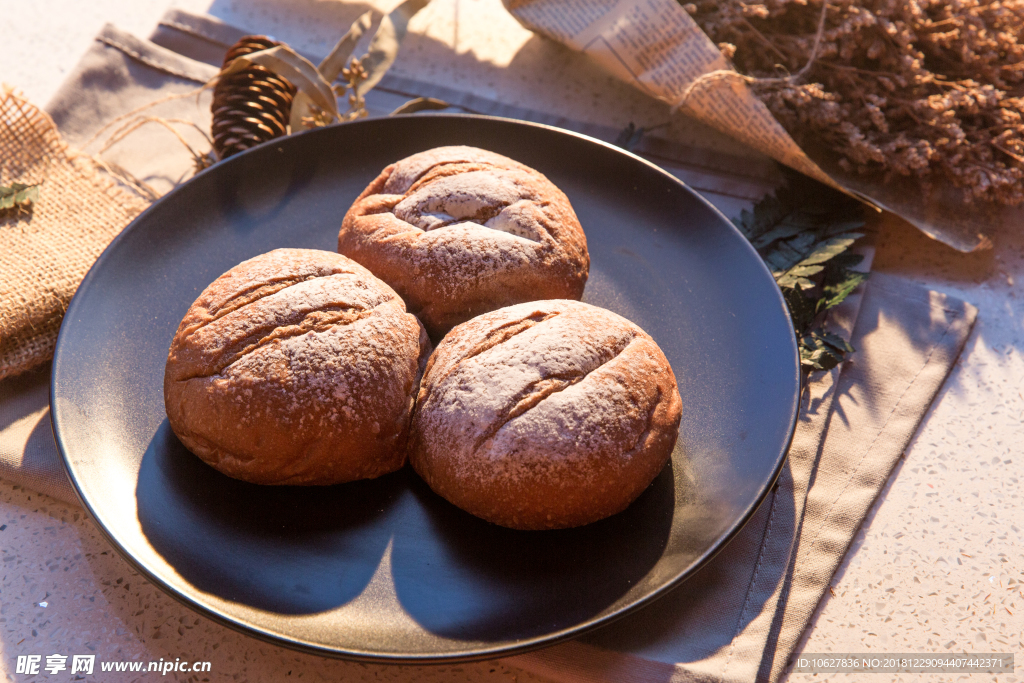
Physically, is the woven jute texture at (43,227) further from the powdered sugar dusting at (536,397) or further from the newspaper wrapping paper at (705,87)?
the newspaper wrapping paper at (705,87)

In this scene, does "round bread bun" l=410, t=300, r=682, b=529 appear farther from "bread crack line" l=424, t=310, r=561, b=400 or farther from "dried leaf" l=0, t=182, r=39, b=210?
"dried leaf" l=0, t=182, r=39, b=210

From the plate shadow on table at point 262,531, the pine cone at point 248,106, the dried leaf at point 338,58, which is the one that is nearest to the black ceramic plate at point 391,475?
the plate shadow on table at point 262,531

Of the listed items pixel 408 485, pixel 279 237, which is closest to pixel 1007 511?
pixel 408 485

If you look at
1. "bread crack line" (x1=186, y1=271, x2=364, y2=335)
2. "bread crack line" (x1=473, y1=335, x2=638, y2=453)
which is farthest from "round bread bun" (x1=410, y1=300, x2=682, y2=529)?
"bread crack line" (x1=186, y1=271, x2=364, y2=335)

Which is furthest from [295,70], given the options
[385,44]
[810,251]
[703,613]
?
[703,613]

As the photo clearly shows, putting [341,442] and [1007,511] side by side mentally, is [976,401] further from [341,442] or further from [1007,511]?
[341,442]

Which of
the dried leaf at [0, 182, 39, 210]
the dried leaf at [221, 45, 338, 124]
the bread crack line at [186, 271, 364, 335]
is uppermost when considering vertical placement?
the dried leaf at [221, 45, 338, 124]
